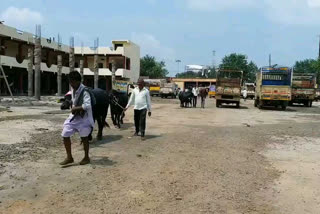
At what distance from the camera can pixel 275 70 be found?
27.7m

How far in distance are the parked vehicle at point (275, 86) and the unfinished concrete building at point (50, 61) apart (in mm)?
15586

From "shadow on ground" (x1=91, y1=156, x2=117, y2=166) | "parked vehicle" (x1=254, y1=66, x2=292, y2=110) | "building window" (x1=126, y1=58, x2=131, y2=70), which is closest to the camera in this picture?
"shadow on ground" (x1=91, y1=156, x2=117, y2=166)

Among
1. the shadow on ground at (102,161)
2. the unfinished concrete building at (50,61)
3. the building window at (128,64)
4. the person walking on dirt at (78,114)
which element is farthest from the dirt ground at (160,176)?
the building window at (128,64)

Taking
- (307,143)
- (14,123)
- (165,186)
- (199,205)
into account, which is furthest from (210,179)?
(14,123)

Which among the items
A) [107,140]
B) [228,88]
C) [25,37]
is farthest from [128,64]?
[107,140]

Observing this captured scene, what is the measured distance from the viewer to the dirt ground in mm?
5035

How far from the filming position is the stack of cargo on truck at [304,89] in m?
34.9

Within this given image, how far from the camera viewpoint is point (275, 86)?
27125mm

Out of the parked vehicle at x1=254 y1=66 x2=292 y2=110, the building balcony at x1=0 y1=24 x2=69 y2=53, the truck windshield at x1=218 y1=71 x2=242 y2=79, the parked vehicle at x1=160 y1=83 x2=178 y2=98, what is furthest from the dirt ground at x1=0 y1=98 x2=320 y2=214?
the parked vehicle at x1=160 y1=83 x2=178 y2=98

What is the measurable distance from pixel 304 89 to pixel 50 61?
34634 millimetres

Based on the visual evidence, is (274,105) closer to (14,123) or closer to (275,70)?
(275,70)

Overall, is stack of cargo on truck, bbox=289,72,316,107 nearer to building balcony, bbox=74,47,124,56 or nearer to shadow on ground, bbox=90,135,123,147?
shadow on ground, bbox=90,135,123,147

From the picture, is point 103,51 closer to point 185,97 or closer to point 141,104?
point 185,97

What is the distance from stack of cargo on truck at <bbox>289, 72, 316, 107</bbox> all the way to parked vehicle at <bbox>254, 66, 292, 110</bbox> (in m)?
7.84
